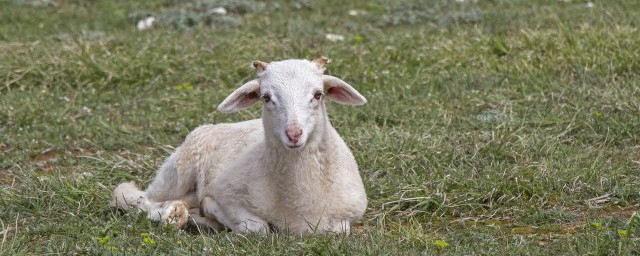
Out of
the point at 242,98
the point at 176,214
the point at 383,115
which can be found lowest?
the point at 383,115

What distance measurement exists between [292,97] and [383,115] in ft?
9.21

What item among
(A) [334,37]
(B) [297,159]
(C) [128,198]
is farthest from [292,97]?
(A) [334,37]

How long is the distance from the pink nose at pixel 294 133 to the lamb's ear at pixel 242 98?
57 centimetres

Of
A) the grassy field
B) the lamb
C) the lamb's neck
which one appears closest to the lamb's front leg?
the lamb

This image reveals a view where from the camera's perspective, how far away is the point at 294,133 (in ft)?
17.9

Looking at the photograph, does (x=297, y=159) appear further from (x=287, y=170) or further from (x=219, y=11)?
(x=219, y=11)

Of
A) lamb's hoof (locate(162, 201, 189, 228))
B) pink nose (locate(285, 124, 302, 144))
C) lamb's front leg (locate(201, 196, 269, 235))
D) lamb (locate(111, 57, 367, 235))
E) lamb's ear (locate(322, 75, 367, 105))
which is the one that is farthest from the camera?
lamb's hoof (locate(162, 201, 189, 228))

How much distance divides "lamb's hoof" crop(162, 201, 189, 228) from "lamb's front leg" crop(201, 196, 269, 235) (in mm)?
154

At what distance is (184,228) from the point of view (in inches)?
246

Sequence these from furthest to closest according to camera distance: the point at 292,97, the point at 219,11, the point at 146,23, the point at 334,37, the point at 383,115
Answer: the point at 219,11 < the point at 146,23 < the point at 334,37 < the point at 383,115 < the point at 292,97

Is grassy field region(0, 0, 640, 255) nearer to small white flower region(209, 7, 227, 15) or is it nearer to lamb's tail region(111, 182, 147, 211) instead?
lamb's tail region(111, 182, 147, 211)

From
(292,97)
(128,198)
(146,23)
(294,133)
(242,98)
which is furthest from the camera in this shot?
(146,23)

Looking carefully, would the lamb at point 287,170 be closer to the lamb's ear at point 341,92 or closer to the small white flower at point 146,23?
the lamb's ear at point 341,92

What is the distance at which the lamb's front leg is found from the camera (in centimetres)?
587
